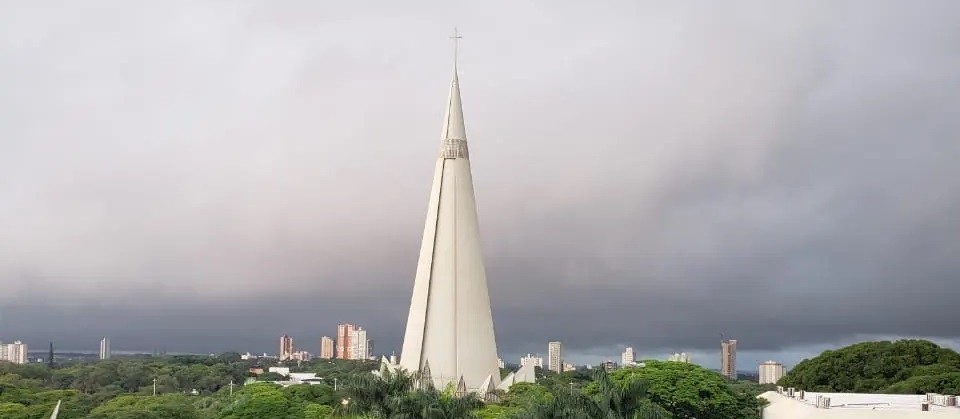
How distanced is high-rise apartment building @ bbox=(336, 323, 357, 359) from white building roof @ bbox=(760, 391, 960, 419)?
89.7 m

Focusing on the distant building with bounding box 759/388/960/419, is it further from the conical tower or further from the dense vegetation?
the conical tower

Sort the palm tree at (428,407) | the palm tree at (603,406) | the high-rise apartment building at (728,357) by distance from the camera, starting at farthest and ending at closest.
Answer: the high-rise apartment building at (728,357) → the palm tree at (428,407) → the palm tree at (603,406)

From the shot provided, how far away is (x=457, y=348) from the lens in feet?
117

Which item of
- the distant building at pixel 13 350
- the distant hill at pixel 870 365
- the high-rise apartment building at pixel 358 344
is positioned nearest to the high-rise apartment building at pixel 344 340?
the high-rise apartment building at pixel 358 344

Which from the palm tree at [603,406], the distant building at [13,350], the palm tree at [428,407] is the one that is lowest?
the distant building at [13,350]

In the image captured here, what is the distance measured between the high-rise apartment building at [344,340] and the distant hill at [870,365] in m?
80.6

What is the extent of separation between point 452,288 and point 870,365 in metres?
18.5

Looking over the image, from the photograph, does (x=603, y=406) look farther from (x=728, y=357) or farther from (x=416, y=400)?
(x=728, y=357)

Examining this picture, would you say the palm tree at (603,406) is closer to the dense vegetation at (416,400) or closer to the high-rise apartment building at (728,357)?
the dense vegetation at (416,400)

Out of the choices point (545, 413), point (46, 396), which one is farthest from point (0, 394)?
point (545, 413)

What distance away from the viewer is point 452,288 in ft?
119

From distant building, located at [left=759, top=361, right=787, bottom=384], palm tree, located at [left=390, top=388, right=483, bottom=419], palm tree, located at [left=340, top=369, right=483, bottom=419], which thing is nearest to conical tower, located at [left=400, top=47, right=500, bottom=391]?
palm tree, located at [left=340, top=369, right=483, bottom=419]

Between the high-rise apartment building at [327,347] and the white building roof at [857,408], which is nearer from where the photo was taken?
the white building roof at [857,408]

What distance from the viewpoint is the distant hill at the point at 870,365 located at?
135ft
